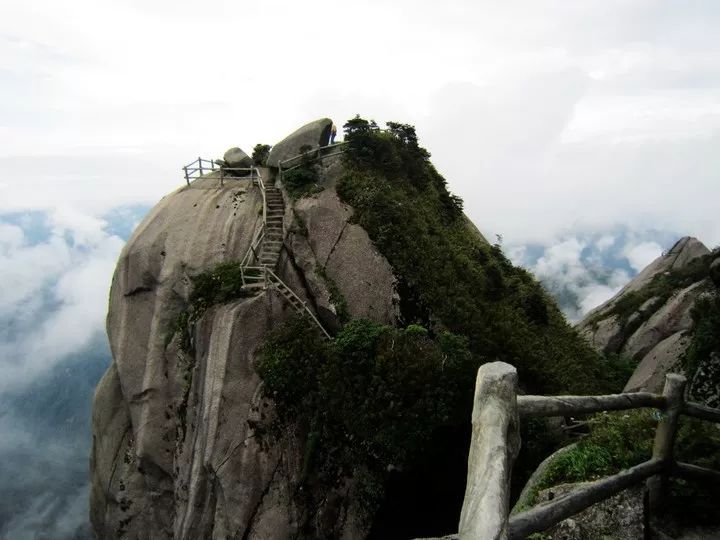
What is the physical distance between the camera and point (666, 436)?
5754 mm

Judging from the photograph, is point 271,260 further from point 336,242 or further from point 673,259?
point 673,259

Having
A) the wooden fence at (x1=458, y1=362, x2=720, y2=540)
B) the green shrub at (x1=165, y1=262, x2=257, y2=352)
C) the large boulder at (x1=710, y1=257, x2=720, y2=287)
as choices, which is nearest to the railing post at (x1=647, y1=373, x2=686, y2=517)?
the wooden fence at (x1=458, y1=362, x2=720, y2=540)

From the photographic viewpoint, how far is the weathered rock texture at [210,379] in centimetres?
1753

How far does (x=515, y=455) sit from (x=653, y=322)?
122 feet

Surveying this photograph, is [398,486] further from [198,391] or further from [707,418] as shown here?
[707,418]

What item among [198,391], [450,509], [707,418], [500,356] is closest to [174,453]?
[198,391]

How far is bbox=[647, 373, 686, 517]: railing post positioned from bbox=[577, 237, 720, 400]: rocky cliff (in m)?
19.7

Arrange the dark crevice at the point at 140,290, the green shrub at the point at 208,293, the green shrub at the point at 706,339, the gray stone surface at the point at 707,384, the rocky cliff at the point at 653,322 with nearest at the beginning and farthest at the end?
the gray stone surface at the point at 707,384 < the green shrub at the point at 706,339 < the green shrub at the point at 208,293 < the dark crevice at the point at 140,290 < the rocky cliff at the point at 653,322

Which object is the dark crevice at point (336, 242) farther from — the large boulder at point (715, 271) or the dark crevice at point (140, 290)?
the large boulder at point (715, 271)

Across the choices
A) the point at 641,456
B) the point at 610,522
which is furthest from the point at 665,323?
the point at 610,522

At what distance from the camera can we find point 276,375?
1817 centimetres

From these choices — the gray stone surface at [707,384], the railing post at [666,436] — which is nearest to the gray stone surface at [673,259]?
the gray stone surface at [707,384]

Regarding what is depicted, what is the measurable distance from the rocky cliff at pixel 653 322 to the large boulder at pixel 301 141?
20.3 m

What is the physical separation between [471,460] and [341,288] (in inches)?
679
